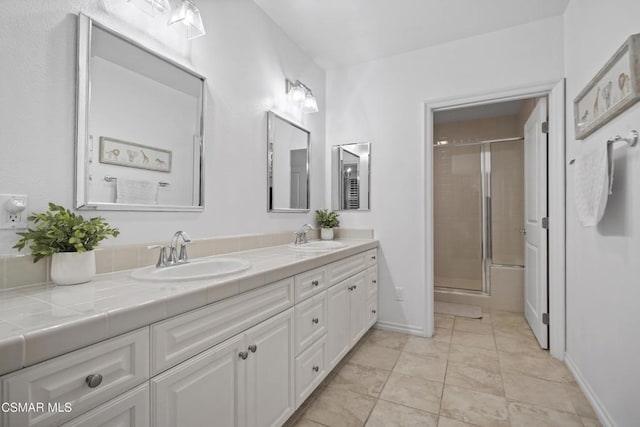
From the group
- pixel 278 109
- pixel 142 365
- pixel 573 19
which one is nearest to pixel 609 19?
pixel 573 19

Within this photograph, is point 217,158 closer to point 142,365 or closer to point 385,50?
point 142,365

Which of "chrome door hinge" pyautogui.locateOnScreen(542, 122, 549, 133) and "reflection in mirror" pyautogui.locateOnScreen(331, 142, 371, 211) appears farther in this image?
"reflection in mirror" pyautogui.locateOnScreen(331, 142, 371, 211)

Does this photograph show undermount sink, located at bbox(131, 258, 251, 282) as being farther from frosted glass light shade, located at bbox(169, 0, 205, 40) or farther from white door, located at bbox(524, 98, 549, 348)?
white door, located at bbox(524, 98, 549, 348)

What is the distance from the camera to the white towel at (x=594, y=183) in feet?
4.52

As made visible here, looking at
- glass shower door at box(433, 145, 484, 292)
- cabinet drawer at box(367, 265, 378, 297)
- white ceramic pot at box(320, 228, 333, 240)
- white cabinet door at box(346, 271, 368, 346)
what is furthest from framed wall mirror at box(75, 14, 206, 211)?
glass shower door at box(433, 145, 484, 292)

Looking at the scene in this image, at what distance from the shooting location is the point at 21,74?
1024 mm

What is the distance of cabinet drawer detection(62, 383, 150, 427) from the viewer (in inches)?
27.9

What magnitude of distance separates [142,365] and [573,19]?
9.55 ft

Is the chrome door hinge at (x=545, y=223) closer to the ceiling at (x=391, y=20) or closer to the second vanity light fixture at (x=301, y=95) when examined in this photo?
the ceiling at (x=391, y=20)

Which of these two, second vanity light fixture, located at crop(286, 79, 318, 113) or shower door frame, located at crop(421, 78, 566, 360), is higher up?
second vanity light fixture, located at crop(286, 79, 318, 113)

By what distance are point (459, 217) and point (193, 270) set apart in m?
3.54

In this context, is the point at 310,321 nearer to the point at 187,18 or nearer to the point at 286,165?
the point at 286,165

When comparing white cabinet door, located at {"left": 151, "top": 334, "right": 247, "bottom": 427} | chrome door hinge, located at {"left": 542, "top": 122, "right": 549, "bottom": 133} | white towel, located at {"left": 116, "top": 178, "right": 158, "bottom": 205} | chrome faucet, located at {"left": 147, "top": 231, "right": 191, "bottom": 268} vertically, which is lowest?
white cabinet door, located at {"left": 151, "top": 334, "right": 247, "bottom": 427}

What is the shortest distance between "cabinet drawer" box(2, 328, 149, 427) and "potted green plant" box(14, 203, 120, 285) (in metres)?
0.41
